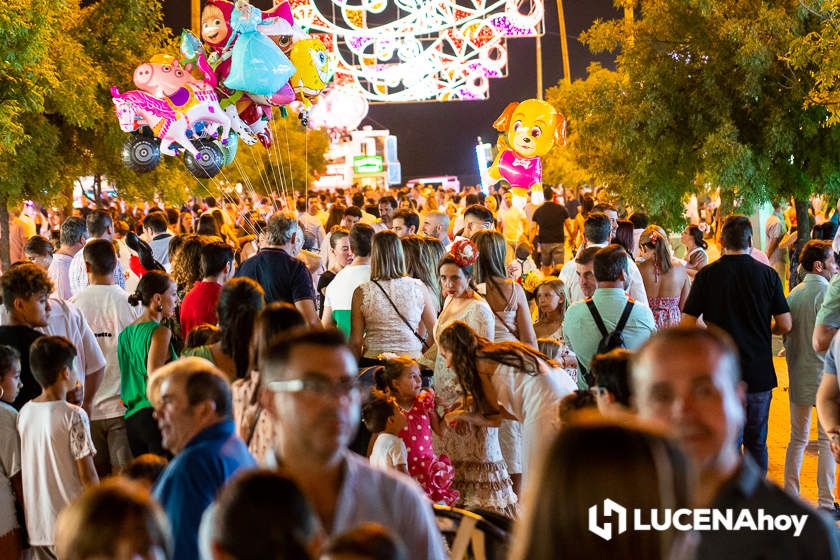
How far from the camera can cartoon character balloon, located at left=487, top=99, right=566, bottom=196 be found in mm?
16766

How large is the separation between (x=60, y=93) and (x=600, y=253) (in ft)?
33.6

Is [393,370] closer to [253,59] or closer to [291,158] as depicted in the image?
[253,59]

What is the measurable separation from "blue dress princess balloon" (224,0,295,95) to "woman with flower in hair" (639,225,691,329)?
4475 mm

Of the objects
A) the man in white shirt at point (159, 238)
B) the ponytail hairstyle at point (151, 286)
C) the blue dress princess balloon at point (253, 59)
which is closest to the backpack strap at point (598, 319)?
the ponytail hairstyle at point (151, 286)

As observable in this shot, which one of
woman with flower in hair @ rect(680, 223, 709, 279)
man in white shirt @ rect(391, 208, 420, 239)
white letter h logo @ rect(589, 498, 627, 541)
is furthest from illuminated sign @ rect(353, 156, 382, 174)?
white letter h logo @ rect(589, 498, 627, 541)

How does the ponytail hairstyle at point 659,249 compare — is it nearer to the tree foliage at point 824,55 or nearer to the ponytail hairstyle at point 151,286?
the tree foliage at point 824,55

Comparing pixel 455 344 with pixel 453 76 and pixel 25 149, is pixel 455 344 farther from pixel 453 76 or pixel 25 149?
pixel 453 76

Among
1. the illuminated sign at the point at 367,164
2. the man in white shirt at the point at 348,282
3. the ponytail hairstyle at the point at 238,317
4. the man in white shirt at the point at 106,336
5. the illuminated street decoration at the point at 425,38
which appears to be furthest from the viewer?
the illuminated sign at the point at 367,164

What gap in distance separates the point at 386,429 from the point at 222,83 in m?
7.21

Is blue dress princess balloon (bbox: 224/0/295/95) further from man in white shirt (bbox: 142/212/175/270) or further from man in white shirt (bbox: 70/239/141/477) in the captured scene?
man in white shirt (bbox: 70/239/141/477)

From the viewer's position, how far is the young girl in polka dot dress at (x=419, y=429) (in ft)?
20.8

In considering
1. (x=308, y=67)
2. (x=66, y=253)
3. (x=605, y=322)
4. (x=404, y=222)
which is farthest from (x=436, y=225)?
(x=605, y=322)

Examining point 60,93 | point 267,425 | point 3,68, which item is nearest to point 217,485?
point 267,425

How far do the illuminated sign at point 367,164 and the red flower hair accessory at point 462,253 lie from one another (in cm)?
4261
